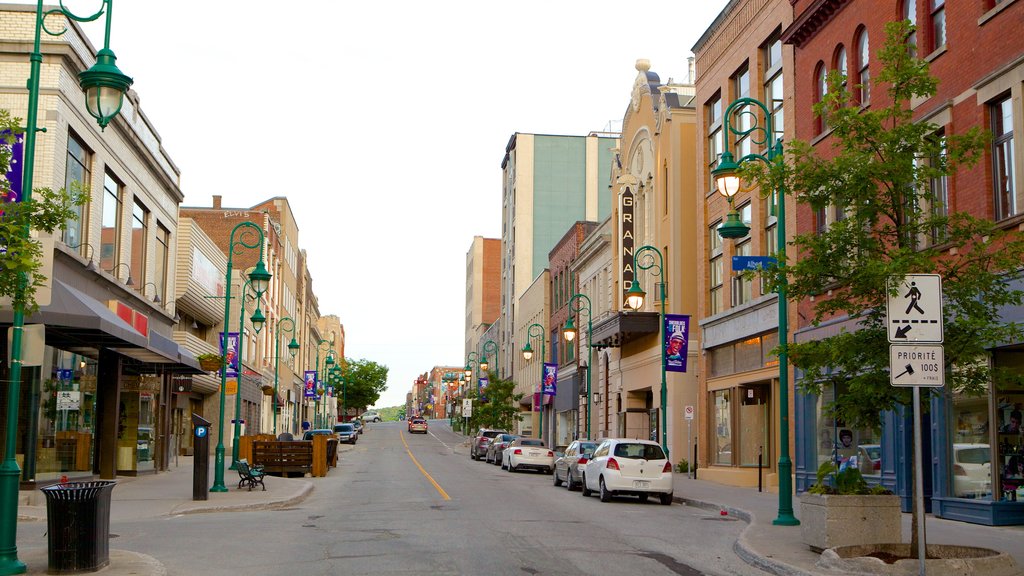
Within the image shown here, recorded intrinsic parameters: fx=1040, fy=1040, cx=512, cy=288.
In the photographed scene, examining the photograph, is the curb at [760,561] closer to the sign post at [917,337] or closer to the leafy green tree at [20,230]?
the sign post at [917,337]

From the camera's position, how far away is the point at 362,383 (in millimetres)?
137125

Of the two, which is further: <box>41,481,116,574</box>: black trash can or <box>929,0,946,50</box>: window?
<box>929,0,946,50</box>: window

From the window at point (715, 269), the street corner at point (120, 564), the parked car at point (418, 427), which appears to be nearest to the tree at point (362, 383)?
the parked car at point (418, 427)

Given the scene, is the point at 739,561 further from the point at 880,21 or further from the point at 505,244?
the point at 505,244

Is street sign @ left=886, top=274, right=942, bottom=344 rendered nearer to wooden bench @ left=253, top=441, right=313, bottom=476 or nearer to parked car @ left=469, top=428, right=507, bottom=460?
wooden bench @ left=253, top=441, right=313, bottom=476

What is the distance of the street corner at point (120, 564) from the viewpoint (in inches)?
444

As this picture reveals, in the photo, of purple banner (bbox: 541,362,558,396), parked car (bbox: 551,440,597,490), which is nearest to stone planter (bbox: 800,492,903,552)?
parked car (bbox: 551,440,597,490)

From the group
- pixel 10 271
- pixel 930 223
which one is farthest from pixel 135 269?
pixel 930 223

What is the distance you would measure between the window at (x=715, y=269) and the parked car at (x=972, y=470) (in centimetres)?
1586

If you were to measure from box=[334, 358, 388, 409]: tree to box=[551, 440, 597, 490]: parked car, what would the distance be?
349 feet

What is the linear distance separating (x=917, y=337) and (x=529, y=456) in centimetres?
3081

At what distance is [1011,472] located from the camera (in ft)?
57.9

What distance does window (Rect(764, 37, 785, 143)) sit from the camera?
29.5 meters

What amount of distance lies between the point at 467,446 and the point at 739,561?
205ft
